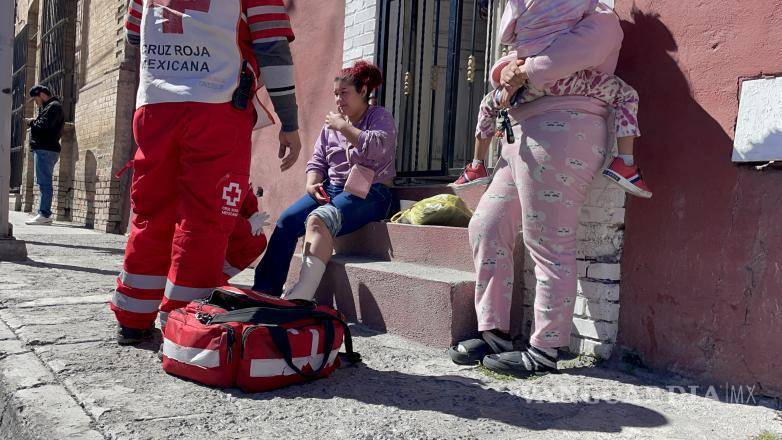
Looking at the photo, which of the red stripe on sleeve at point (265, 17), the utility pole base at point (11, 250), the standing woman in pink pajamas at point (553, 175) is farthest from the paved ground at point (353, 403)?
the utility pole base at point (11, 250)

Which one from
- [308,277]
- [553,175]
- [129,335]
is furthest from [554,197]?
[129,335]

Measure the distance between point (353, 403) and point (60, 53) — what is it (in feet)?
35.8

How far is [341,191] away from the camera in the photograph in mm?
3887

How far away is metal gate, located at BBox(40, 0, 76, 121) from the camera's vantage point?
10961 mm

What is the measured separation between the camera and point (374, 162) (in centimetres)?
374

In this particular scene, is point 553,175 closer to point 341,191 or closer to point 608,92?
point 608,92

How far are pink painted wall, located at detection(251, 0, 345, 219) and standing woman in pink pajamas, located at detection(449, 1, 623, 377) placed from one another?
2.62m

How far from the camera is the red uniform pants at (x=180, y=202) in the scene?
2.63 metres

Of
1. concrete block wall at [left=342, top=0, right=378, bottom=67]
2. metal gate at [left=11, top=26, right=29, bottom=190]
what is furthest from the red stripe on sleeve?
metal gate at [left=11, top=26, right=29, bottom=190]

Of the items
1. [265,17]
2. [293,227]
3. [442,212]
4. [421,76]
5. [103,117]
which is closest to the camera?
[265,17]

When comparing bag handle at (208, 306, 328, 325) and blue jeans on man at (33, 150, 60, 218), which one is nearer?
bag handle at (208, 306, 328, 325)

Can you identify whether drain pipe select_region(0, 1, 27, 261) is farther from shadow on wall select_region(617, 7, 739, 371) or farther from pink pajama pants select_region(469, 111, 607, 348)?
shadow on wall select_region(617, 7, 739, 371)

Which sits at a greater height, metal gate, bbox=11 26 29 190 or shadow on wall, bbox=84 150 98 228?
metal gate, bbox=11 26 29 190

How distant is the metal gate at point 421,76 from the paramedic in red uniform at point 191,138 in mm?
1902
